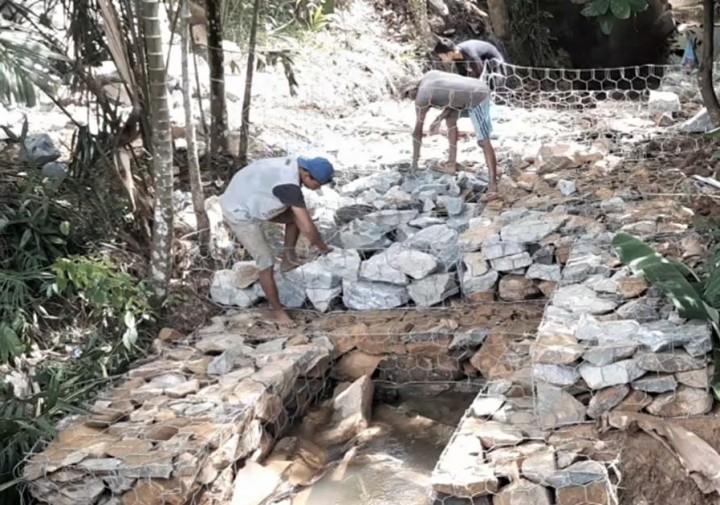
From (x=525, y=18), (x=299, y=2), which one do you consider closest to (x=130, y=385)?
(x=299, y=2)

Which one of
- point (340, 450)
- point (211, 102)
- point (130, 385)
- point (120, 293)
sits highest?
point (211, 102)

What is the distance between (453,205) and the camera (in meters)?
6.92

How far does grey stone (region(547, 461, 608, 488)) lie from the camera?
3715 millimetres

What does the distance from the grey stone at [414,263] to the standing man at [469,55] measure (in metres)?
2.91

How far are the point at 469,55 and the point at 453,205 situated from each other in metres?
2.37

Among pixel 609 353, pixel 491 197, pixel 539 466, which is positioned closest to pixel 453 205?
pixel 491 197

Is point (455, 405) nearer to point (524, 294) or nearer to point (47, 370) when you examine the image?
point (524, 294)

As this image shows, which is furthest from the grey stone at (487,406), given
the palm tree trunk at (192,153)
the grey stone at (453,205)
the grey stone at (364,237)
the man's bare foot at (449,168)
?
the man's bare foot at (449,168)

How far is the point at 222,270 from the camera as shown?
20.7 ft

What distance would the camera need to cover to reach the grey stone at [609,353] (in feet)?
13.4

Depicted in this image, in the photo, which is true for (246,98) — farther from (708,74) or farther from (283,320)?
(708,74)

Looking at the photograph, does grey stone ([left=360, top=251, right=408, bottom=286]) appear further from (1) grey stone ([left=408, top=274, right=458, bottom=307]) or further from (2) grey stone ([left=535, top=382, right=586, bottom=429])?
(2) grey stone ([left=535, top=382, right=586, bottom=429])

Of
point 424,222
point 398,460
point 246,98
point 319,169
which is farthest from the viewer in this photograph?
point 246,98

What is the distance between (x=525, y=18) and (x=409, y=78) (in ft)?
6.85
